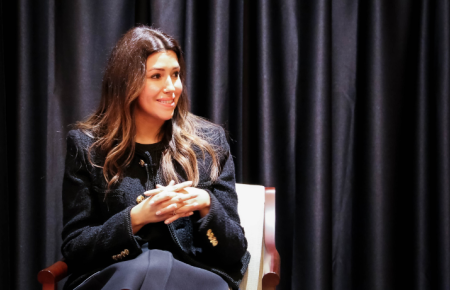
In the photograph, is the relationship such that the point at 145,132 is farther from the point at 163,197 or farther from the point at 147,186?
the point at 163,197

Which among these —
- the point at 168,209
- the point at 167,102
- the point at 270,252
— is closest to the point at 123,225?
the point at 168,209

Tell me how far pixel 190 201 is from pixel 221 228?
0.12m

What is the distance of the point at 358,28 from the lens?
2.00 metres

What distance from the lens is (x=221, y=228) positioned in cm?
133

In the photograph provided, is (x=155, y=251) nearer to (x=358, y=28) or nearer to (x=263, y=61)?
(x=263, y=61)

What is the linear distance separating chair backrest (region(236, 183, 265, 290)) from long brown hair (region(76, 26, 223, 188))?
28 centimetres

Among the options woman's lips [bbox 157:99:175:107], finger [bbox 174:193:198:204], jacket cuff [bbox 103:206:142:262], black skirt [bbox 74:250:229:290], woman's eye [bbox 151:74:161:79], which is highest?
woman's eye [bbox 151:74:161:79]

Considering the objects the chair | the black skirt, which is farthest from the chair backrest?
the black skirt

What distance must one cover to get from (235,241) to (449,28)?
4.25 ft

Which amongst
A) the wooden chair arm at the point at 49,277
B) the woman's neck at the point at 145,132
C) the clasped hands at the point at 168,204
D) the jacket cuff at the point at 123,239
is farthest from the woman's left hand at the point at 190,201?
the wooden chair arm at the point at 49,277

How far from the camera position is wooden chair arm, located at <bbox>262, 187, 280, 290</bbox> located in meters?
1.34

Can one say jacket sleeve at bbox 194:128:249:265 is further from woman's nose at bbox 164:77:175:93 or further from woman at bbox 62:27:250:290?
woman's nose at bbox 164:77:175:93

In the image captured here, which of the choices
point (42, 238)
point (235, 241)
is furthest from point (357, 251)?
point (42, 238)

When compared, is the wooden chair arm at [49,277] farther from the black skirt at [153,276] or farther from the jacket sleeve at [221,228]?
the jacket sleeve at [221,228]
